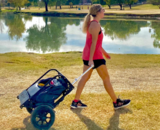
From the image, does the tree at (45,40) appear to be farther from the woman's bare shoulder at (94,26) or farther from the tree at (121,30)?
the woman's bare shoulder at (94,26)

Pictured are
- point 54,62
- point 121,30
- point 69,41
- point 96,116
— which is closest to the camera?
point 96,116

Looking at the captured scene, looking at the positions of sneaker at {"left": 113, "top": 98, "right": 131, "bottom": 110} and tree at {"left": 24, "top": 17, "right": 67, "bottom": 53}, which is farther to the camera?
tree at {"left": 24, "top": 17, "right": 67, "bottom": 53}

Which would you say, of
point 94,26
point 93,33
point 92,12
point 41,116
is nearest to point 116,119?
point 41,116

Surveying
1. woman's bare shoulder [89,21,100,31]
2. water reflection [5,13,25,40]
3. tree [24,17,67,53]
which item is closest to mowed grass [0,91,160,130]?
woman's bare shoulder [89,21,100,31]

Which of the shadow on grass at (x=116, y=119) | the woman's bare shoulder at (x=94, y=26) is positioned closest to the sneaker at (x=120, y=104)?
the shadow on grass at (x=116, y=119)

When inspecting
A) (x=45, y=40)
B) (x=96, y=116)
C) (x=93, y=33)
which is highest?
(x=93, y=33)

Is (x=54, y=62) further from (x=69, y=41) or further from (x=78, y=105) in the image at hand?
(x=69, y=41)

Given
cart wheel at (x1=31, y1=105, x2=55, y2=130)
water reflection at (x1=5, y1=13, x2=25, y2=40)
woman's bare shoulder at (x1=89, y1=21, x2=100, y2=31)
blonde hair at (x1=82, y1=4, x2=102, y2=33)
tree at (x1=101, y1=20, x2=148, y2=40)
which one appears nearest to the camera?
cart wheel at (x1=31, y1=105, x2=55, y2=130)

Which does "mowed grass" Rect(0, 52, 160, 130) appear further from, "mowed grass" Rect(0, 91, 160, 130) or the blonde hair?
the blonde hair

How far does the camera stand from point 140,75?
8211 mm

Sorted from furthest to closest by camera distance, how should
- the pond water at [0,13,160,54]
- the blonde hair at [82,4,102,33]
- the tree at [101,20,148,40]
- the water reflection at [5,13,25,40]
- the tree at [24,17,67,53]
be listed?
the tree at [101,20,148,40], the water reflection at [5,13,25,40], the tree at [24,17,67,53], the pond water at [0,13,160,54], the blonde hair at [82,4,102,33]

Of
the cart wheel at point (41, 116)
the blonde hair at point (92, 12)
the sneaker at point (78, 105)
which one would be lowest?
the sneaker at point (78, 105)

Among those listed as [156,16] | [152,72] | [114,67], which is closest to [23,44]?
[114,67]

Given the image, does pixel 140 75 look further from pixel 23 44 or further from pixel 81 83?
pixel 23 44
